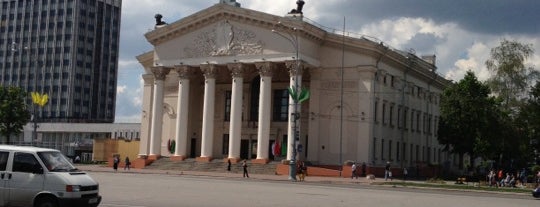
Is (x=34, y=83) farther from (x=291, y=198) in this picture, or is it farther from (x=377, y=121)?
(x=291, y=198)

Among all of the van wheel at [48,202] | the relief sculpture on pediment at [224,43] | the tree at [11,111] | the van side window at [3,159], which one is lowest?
the van wheel at [48,202]

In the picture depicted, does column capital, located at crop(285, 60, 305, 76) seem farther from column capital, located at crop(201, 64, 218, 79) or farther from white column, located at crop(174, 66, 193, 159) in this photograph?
white column, located at crop(174, 66, 193, 159)

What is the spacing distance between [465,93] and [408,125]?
874 centimetres

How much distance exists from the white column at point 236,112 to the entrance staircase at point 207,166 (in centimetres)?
150

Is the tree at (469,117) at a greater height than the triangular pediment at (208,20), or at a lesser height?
lesser

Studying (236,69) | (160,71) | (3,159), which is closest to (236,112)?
(236,69)

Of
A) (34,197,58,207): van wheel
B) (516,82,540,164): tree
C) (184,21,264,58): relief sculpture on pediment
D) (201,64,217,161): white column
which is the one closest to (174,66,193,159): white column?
(184,21,264,58): relief sculpture on pediment

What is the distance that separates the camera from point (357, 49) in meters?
59.7

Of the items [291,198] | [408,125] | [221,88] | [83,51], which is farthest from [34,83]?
[291,198]

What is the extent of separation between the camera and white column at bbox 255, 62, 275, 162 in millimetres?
59188

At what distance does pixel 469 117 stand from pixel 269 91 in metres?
19.9

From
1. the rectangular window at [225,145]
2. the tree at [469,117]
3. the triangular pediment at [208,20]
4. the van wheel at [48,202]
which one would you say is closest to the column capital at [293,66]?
the triangular pediment at [208,20]

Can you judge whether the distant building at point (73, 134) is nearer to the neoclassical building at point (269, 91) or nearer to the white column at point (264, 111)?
the neoclassical building at point (269, 91)

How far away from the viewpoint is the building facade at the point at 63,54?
135 metres
